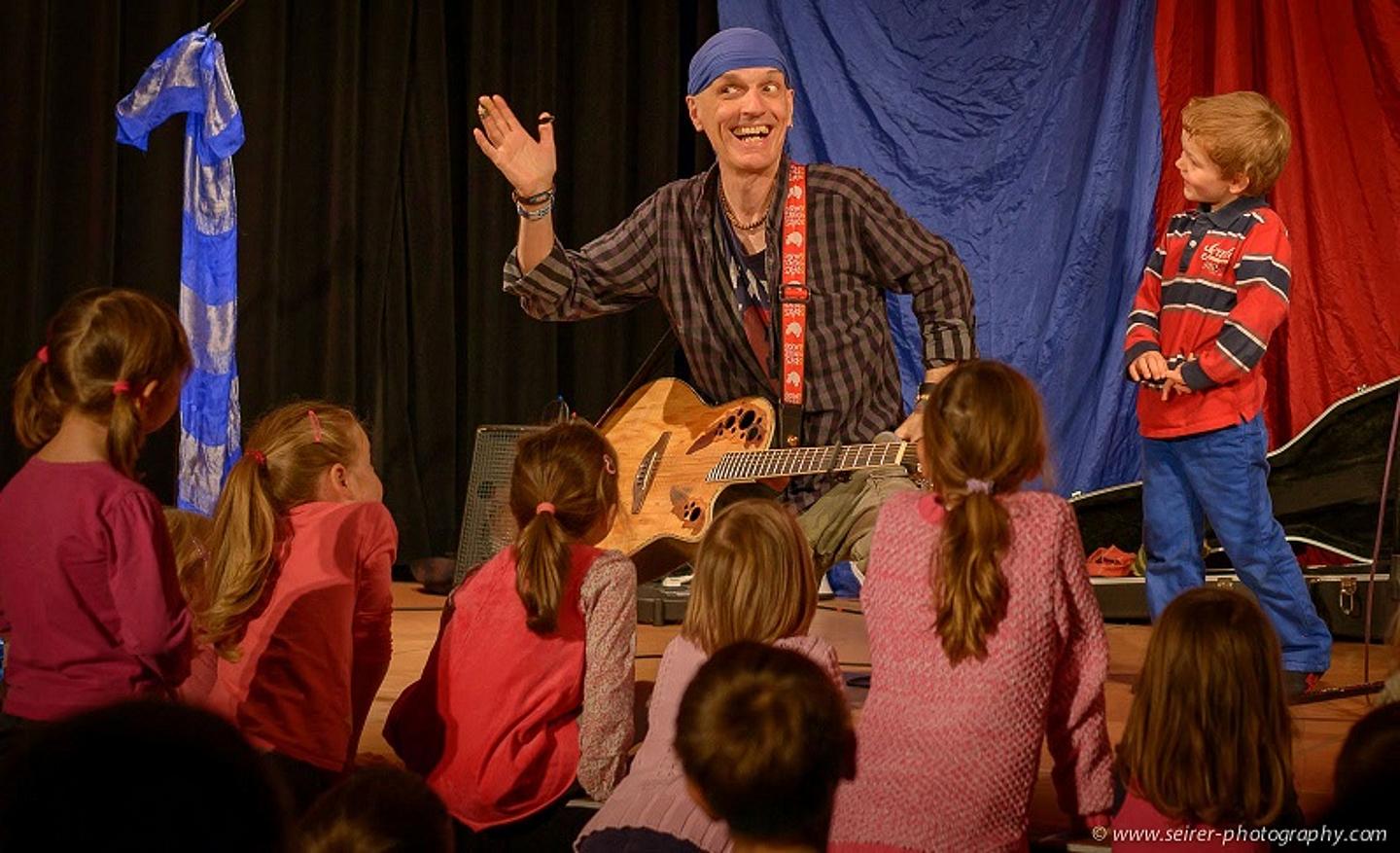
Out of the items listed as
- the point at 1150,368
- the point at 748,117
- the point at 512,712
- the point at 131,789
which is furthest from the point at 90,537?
the point at 1150,368

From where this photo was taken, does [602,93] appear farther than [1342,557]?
Yes

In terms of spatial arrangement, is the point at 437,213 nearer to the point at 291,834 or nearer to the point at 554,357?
the point at 554,357

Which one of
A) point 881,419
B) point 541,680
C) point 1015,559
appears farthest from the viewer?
point 881,419

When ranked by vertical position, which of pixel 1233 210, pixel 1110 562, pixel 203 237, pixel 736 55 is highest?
pixel 736 55

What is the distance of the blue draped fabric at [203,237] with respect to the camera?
5.45m

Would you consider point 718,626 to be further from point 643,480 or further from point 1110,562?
point 1110,562

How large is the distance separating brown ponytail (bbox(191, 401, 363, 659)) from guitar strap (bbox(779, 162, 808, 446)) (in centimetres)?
147

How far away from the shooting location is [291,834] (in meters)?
1.21

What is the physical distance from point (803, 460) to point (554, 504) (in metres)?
1.17

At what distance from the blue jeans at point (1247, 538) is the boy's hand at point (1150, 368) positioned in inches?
8.2

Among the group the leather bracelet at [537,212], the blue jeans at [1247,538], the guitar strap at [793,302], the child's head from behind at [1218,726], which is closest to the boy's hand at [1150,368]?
the blue jeans at [1247,538]

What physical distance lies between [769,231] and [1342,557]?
9.08 ft

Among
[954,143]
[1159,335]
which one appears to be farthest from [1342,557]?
[954,143]

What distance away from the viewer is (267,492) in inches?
123
